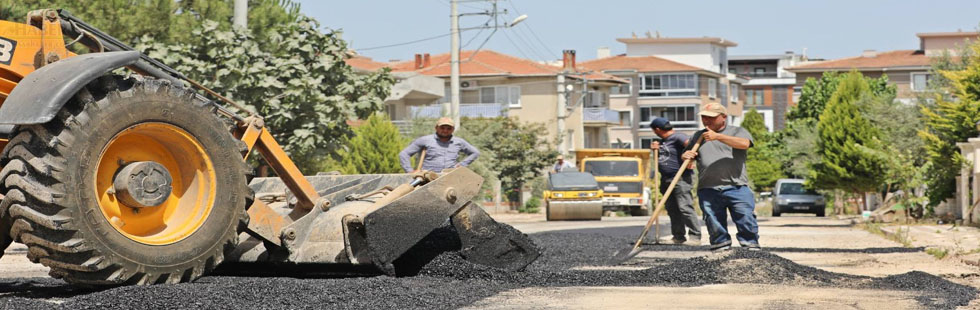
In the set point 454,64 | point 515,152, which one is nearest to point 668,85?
point 515,152

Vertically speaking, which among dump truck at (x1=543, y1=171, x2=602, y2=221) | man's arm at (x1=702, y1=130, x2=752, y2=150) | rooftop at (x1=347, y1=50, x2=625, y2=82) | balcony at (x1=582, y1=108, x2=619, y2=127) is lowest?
dump truck at (x1=543, y1=171, x2=602, y2=221)

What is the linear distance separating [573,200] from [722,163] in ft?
72.7

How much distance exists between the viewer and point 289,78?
63.4 feet

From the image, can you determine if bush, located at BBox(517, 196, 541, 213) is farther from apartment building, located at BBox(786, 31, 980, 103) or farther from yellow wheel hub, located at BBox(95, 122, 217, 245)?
apartment building, located at BBox(786, 31, 980, 103)

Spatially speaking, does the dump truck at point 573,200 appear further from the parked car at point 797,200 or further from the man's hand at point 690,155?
the man's hand at point 690,155

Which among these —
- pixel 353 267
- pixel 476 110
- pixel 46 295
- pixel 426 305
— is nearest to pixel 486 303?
pixel 426 305

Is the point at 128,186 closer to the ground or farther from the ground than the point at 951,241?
farther from the ground

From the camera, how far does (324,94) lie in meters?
19.7

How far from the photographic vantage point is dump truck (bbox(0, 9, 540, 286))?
22.7 feet

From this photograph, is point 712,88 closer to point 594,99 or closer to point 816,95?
→ point 594,99

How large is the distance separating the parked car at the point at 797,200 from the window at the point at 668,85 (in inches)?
1916

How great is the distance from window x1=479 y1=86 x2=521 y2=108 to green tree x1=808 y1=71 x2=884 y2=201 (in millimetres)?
32810

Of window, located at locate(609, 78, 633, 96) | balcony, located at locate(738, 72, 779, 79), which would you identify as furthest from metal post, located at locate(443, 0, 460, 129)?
balcony, located at locate(738, 72, 779, 79)

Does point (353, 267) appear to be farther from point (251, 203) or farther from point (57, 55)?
point (57, 55)
